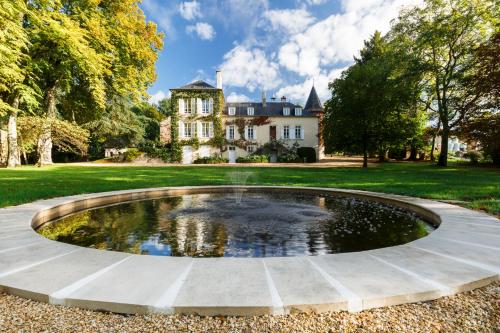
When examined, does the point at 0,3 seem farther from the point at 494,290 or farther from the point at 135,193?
the point at 494,290

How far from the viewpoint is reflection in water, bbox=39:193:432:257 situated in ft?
14.6

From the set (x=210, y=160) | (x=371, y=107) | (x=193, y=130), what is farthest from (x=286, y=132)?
(x=371, y=107)

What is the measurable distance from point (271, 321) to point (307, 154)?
1303 inches

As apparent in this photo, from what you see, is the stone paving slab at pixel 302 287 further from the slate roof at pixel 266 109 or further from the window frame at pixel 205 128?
the slate roof at pixel 266 109

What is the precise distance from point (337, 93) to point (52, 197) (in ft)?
70.7

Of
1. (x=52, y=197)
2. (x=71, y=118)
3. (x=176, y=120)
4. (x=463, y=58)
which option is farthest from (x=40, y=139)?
(x=463, y=58)

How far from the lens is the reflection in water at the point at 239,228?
445cm

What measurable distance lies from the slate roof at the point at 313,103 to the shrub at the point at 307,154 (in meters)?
5.65

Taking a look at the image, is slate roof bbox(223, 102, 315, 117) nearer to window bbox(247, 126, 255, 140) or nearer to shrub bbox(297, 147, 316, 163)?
window bbox(247, 126, 255, 140)

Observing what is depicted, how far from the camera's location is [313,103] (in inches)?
1471

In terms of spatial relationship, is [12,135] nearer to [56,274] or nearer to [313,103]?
[56,274]

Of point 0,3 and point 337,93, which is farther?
point 337,93

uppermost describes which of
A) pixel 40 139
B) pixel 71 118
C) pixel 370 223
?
pixel 71 118

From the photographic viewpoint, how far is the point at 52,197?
7.98 m
